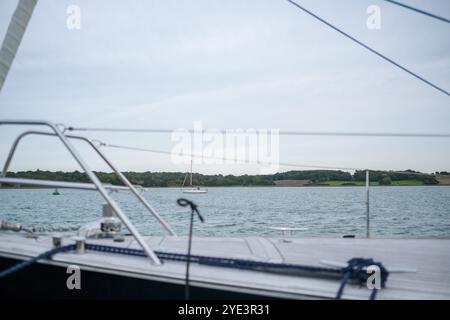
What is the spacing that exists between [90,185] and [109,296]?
0.94 metres

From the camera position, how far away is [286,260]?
3.22 meters

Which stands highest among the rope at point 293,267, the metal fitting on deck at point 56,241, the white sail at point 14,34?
the white sail at point 14,34

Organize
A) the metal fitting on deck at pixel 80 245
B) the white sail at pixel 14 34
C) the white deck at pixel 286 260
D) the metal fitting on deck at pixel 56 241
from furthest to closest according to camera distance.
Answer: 1. the white sail at pixel 14 34
2. the metal fitting on deck at pixel 56 241
3. the metal fitting on deck at pixel 80 245
4. the white deck at pixel 286 260

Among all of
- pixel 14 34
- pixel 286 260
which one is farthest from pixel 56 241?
pixel 14 34

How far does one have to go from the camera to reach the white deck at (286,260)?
251 cm

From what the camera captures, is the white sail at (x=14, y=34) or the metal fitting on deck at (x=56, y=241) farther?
the white sail at (x=14, y=34)

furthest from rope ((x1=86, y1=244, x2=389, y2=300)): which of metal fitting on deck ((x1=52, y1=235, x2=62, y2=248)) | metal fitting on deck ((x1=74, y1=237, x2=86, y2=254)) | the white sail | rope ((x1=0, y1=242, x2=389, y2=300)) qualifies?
the white sail

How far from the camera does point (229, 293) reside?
256 cm

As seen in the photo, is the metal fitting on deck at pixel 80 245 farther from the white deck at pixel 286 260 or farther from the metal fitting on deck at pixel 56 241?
the metal fitting on deck at pixel 56 241

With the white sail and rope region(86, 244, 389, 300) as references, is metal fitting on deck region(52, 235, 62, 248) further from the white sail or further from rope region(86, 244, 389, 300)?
the white sail

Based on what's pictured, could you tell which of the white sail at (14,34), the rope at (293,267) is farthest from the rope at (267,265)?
the white sail at (14,34)

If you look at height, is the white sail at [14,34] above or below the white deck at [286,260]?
above

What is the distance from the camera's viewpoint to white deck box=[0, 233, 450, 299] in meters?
2.51
